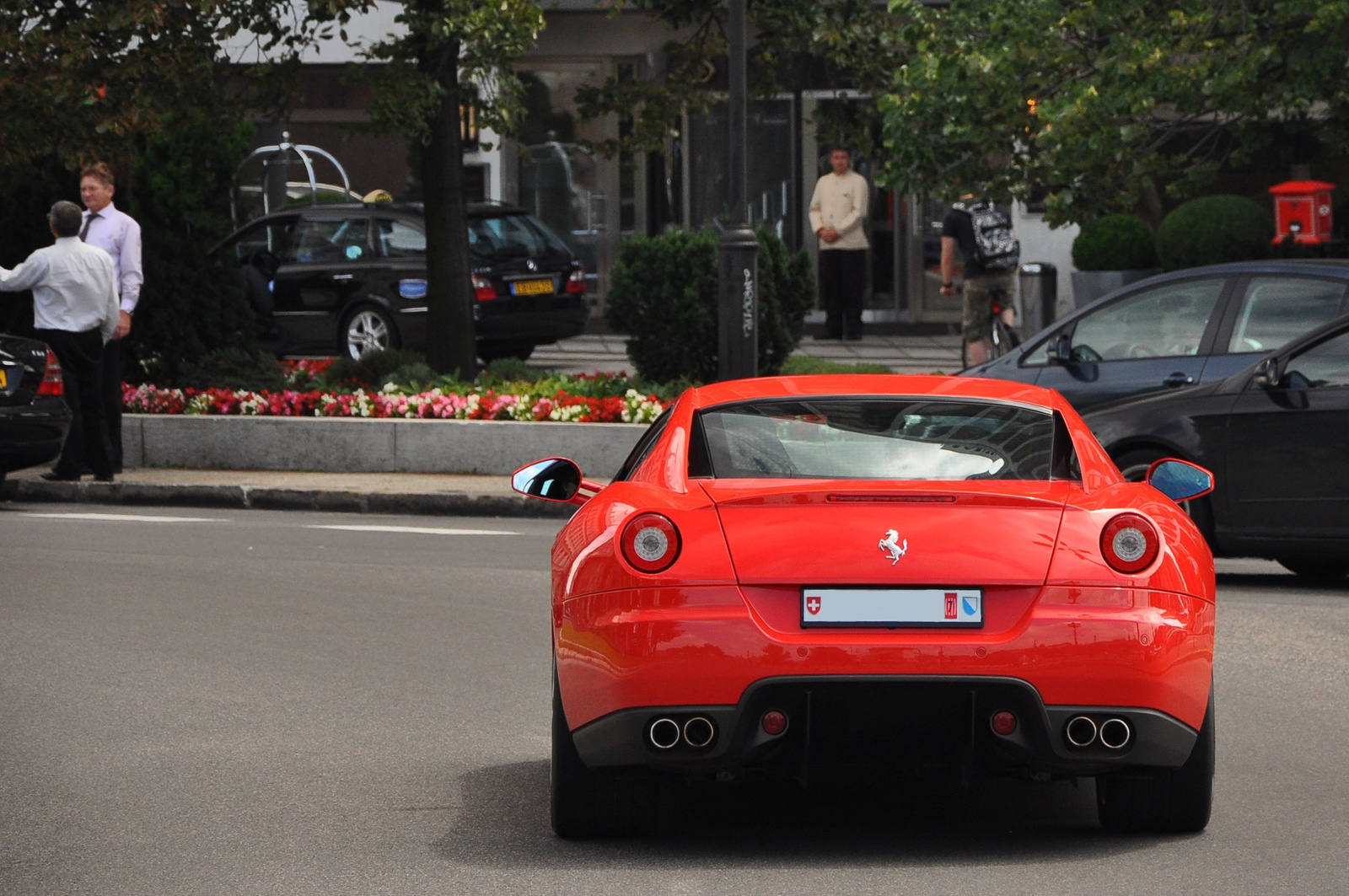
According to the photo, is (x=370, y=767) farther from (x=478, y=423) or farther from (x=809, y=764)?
(x=478, y=423)

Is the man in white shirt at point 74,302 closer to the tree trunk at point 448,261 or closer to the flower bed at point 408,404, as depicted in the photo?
the flower bed at point 408,404

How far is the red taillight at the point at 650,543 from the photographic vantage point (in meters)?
5.21

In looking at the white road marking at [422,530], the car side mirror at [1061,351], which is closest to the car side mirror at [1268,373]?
the car side mirror at [1061,351]

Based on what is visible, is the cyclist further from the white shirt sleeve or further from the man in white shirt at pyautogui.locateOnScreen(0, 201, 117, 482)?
the white shirt sleeve

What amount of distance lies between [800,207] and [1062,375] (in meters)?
15.3

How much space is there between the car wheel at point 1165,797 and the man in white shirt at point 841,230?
724 inches

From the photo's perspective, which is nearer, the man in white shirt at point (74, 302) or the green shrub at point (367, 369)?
the man in white shirt at point (74, 302)

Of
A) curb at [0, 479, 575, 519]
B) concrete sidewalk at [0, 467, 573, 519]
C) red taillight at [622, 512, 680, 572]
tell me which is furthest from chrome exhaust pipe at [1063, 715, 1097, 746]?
curb at [0, 479, 575, 519]

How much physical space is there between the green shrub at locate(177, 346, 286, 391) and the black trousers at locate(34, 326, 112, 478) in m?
2.20

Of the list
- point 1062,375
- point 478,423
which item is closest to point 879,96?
Answer: point 478,423

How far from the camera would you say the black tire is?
35.8 ft

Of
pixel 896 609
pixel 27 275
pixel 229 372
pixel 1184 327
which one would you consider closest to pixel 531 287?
pixel 229 372

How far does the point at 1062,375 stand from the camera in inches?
500

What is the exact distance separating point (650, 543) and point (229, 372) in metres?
12.8
